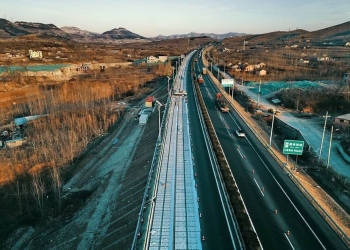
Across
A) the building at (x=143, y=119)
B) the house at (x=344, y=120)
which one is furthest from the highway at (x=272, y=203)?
the building at (x=143, y=119)

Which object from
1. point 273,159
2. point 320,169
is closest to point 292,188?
point 273,159

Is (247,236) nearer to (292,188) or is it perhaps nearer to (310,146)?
(292,188)

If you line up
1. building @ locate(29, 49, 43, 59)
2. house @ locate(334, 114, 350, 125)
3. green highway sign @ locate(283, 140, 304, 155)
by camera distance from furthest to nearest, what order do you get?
building @ locate(29, 49, 43, 59)
house @ locate(334, 114, 350, 125)
green highway sign @ locate(283, 140, 304, 155)

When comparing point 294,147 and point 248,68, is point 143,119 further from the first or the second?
point 248,68

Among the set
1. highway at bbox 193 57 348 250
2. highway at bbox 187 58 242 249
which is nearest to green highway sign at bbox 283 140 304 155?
highway at bbox 193 57 348 250

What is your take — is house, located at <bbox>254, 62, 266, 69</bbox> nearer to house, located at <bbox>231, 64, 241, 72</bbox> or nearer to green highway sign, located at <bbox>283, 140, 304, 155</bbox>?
house, located at <bbox>231, 64, 241, 72</bbox>

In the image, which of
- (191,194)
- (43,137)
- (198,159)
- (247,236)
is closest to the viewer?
(247,236)

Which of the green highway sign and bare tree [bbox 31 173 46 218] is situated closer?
bare tree [bbox 31 173 46 218]

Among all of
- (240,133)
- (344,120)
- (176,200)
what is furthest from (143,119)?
(344,120)
